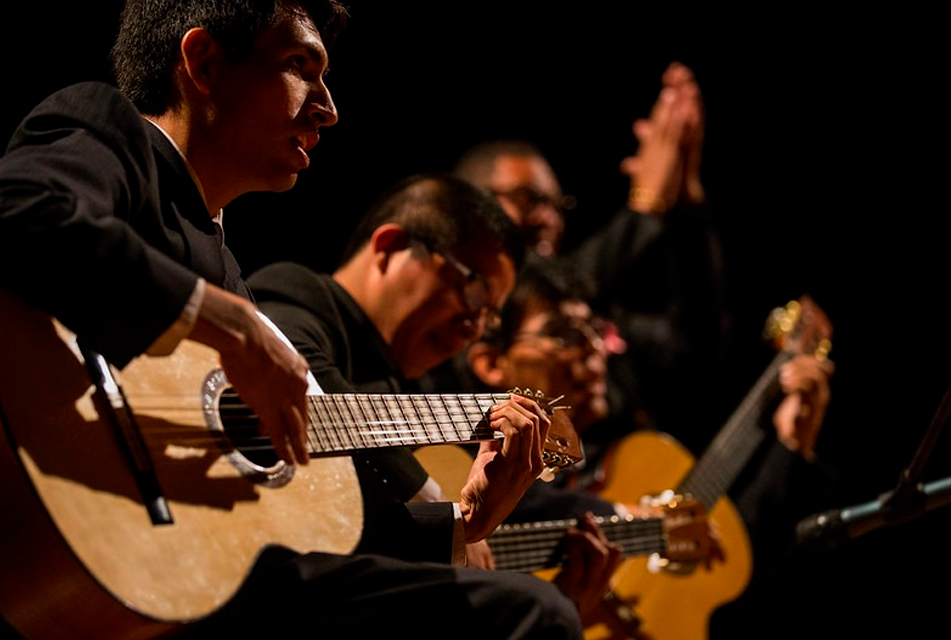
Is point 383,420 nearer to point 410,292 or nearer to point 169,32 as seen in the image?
point 169,32

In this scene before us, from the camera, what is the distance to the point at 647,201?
442cm

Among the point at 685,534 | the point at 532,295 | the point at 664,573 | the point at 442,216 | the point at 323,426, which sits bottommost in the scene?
the point at 664,573

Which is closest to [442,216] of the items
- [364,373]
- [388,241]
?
[388,241]

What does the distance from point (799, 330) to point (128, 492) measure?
3125 mm

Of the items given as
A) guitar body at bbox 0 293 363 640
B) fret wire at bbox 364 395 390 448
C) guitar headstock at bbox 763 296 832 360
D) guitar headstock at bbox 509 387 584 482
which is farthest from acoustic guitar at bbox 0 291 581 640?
guitar headstock at bbox 763 296 832 360

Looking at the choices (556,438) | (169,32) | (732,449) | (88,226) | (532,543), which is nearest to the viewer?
(88,226)

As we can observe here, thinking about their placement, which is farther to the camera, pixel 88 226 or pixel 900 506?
pixel 900 506

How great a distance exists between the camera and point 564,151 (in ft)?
17.1

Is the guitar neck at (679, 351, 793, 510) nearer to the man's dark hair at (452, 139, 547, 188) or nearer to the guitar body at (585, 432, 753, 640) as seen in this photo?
the guitar body at (585, 432, 753, 640)

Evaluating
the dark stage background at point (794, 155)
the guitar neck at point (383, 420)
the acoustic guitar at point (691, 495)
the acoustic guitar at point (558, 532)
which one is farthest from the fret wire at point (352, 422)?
the dark stage background at point (794, 155)

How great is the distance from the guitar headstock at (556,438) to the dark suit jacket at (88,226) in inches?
31.6

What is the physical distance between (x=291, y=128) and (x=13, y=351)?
0.63 m

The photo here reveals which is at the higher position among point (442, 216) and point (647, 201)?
point (442, 216)

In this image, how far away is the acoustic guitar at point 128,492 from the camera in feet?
4.49
